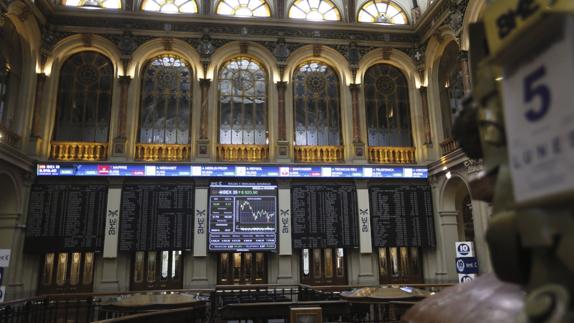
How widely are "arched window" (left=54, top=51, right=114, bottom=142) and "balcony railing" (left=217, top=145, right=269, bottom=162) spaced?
389cm

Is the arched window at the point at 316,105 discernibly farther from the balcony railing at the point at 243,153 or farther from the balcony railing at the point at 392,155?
the balcony railing at the point at 392,155

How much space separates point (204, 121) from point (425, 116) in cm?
786

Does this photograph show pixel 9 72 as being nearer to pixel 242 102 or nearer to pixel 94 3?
pixel 94 3

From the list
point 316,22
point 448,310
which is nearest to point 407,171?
point 316,22

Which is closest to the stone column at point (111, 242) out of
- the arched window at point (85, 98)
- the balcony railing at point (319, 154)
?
the arched window at point (85, 98)

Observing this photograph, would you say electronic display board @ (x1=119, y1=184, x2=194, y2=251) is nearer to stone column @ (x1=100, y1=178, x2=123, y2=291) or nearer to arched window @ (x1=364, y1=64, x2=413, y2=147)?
stone column @ (x1=100, y1=178, x2=123, y2=291)

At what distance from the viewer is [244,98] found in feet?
48.8

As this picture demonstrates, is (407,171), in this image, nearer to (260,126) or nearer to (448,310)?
(260,126)

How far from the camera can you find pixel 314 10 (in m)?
16.3

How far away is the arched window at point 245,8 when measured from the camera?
51.9 feet

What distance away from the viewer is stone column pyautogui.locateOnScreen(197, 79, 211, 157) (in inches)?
547

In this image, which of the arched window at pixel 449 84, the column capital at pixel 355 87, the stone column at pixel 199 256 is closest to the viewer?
the stone column at pixel 199 256

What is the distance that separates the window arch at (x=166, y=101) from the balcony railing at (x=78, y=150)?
1.31m

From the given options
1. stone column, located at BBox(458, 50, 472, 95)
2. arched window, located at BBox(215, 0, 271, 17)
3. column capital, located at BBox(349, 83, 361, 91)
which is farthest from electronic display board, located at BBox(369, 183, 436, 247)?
arched window, located at BBox(215, 0, 271, 17)
